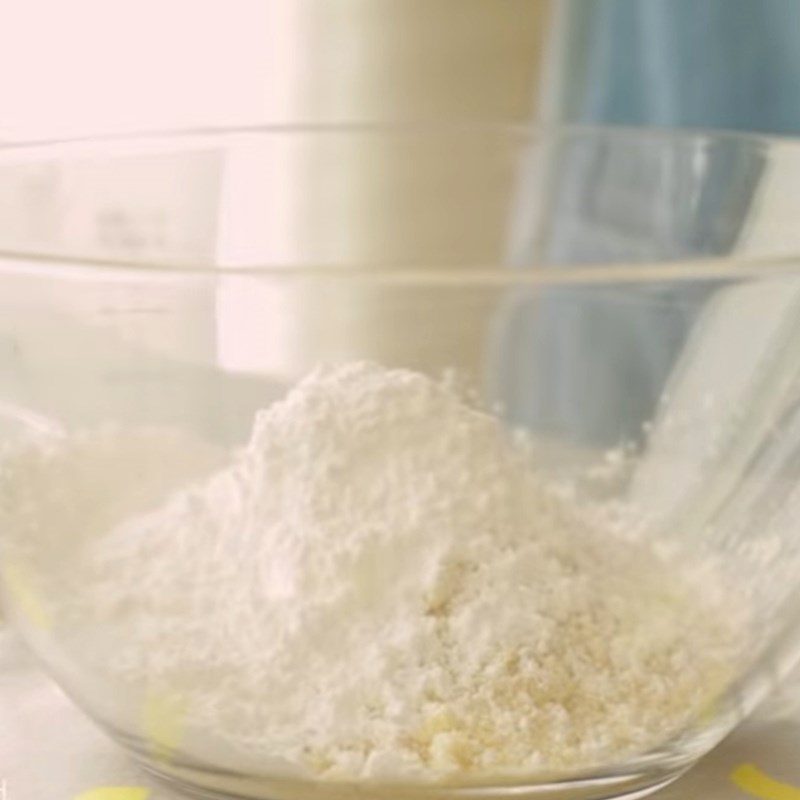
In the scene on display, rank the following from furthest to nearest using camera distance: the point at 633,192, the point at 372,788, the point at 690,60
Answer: the point at 690,60
the point at 633,192
the point at 372,788

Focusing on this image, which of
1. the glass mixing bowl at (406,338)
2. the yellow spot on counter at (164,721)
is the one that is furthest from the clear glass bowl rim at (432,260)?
the yellow spot on counter at (164,721)

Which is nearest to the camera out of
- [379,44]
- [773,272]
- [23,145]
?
[773,272]

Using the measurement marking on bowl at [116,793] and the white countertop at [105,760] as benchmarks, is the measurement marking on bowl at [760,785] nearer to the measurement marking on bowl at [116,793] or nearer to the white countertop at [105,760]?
the white countertop at [105,760]

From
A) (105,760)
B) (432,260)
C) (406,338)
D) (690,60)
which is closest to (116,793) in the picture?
(105,760)

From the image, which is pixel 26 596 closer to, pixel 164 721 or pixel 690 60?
pixel 164 721

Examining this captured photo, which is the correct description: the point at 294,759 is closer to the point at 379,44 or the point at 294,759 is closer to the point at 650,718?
the point at 650,718

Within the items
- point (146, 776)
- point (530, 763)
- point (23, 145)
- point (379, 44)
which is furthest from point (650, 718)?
point (379, 44)
